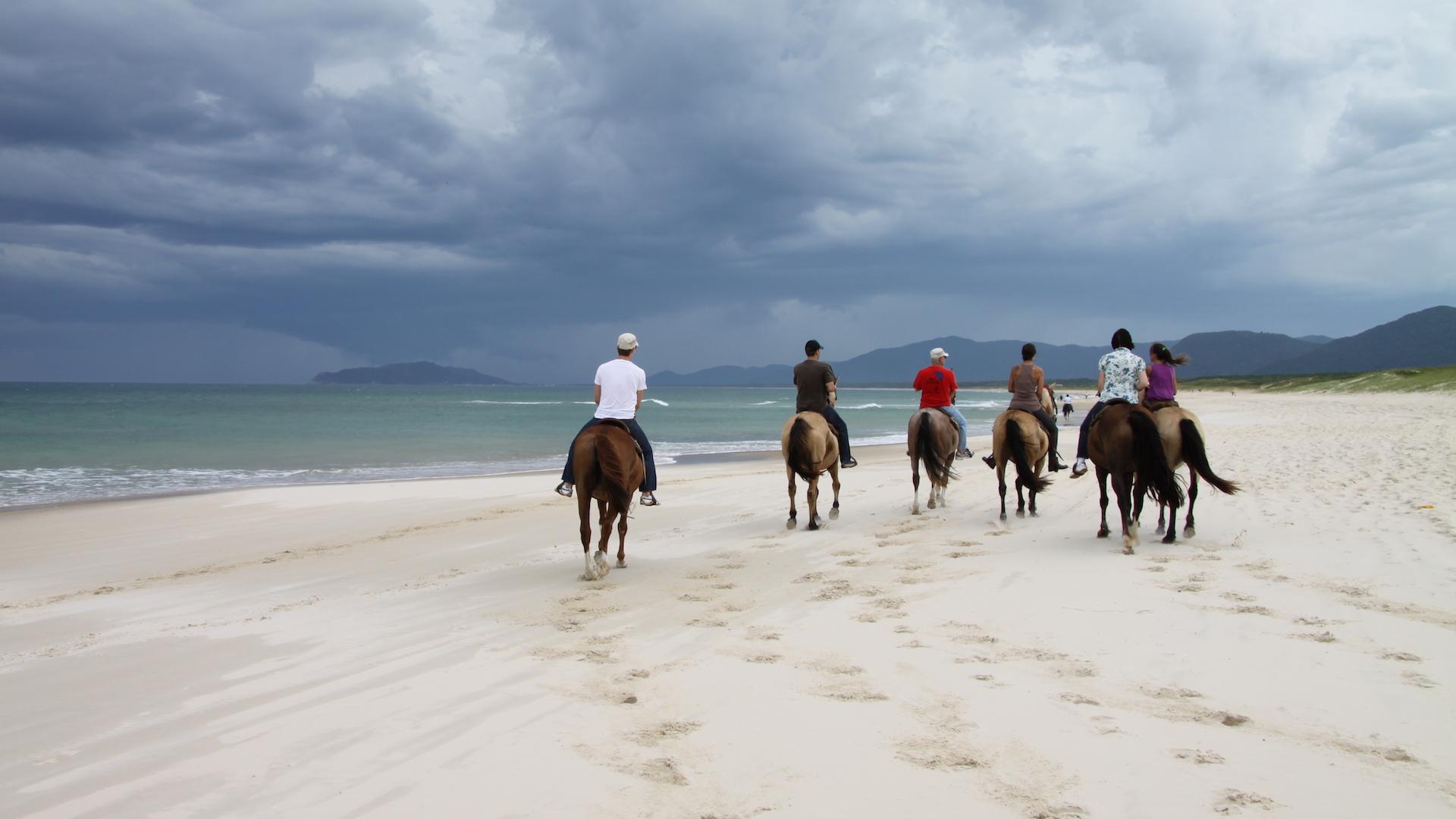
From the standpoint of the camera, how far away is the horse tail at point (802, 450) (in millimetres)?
10328

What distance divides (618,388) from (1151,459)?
548 cm

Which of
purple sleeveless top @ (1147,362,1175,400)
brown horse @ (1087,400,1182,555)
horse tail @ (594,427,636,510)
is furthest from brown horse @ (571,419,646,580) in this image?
purple sleeveless top @ (1147,362,1175,400)

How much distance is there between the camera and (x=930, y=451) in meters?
11.3

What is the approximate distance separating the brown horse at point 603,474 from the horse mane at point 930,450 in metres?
4.65

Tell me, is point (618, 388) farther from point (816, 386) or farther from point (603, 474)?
point (816, 386)

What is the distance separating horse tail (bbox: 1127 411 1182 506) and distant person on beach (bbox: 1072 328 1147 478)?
49 centimetres

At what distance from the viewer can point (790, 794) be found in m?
3.38

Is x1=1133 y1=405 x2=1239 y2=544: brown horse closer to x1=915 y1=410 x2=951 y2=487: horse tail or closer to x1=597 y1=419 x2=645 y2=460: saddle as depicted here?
x1=915 y1=410 x2=951 y2=487: horse tail

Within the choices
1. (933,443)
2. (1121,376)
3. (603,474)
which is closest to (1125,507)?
(1121,376)

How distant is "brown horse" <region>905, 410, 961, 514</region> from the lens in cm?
1120

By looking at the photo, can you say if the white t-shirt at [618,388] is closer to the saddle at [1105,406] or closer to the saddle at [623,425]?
the saddle at [623,425]

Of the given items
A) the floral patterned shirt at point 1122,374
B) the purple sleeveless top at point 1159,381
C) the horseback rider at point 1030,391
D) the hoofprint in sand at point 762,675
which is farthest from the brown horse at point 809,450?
the purple sleeveless top at point 1159,381

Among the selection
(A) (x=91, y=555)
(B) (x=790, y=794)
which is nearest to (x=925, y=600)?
(B) (x=790, y=794)

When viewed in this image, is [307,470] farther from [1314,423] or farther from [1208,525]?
[1314,423]
